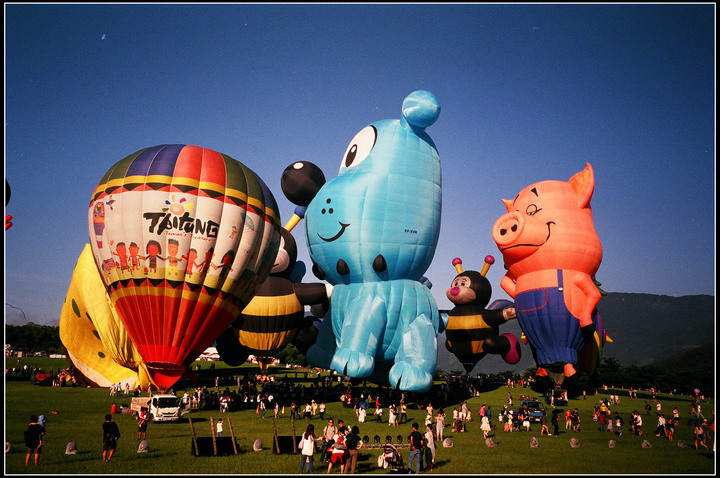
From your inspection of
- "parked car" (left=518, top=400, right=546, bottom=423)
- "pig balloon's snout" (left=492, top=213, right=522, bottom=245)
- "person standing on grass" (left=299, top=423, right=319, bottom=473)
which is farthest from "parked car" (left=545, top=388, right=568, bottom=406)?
"person standing on grass" (left=299, top=423, right=319, bottom=473)

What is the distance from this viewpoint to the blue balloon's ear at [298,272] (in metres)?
31.7

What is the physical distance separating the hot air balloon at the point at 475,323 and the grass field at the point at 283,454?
8177 mm

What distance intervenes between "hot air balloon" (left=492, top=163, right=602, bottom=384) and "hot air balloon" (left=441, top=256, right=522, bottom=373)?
3278mm

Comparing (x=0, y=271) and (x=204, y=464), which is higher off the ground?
(x=0, y=271)

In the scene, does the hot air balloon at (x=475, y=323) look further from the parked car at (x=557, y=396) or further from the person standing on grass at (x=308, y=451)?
the person standing on grass at (x=308, y=451)

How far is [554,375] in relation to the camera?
2419 centimetres

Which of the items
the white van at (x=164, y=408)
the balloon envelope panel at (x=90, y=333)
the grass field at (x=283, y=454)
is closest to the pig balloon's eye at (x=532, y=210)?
the grass field at (x=283, y=454)

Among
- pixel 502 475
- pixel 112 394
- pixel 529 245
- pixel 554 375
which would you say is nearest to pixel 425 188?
pixel 529 245

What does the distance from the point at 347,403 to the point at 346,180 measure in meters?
8.45

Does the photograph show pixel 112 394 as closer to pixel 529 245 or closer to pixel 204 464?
pixel 204 464

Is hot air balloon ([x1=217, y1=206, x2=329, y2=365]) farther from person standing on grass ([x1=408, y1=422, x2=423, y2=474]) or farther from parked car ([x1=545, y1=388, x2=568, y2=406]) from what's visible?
person standing on grass ([x1=408, y1=422, x2=423, y2=474])

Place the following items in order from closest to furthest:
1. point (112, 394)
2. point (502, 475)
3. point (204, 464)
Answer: point (502, 475), point (204, 464), point (112, 394)

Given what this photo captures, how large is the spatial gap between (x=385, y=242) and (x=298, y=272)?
13394 mm

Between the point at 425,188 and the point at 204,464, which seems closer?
the point at 204,464
